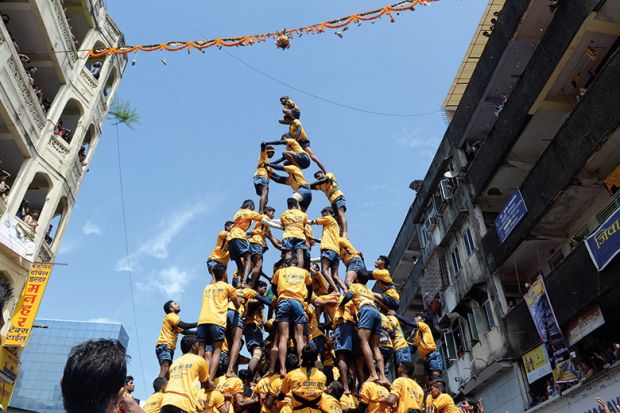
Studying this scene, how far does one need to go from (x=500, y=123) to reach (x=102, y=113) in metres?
18.8

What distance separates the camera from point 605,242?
473 inches

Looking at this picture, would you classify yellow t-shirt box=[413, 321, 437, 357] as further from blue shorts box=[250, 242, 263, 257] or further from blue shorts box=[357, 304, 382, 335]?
blue shorts box=[250, 242, 263, 257]

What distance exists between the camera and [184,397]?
6.40 m

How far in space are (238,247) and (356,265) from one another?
10.1ft

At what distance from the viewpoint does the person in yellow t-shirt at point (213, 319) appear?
8594 millimetres

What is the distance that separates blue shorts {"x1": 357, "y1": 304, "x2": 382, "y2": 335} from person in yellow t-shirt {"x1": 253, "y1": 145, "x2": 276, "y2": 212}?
5473 millimetres

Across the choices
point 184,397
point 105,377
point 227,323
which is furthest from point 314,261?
point 105,377

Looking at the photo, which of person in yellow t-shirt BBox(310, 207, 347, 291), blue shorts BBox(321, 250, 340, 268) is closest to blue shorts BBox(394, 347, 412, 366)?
person in yellow t-shirt BBox(310, 207, 347, 291)

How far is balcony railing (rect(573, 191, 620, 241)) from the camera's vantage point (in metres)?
13.0

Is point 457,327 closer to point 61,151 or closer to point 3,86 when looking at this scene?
point 61,151

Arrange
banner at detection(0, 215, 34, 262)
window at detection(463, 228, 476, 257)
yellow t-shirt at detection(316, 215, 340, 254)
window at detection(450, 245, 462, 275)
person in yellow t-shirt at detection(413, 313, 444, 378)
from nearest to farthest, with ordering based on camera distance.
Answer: person in yellow t-shirt at detection(413, 313, 444, 378) → yellow t-shirt at detection(316, 215, 340, 254) → banner at detection(0, 215, 34, 262) → window at detection(463, 228, 476, 257) → window at detection(450, 245, 462, 275)

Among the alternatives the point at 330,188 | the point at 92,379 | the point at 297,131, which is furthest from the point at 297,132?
the point at 92,379

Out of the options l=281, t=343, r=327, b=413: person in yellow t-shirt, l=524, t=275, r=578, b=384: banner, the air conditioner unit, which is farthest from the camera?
the air conditioner unit

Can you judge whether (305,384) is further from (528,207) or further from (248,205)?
A: (528,207)
